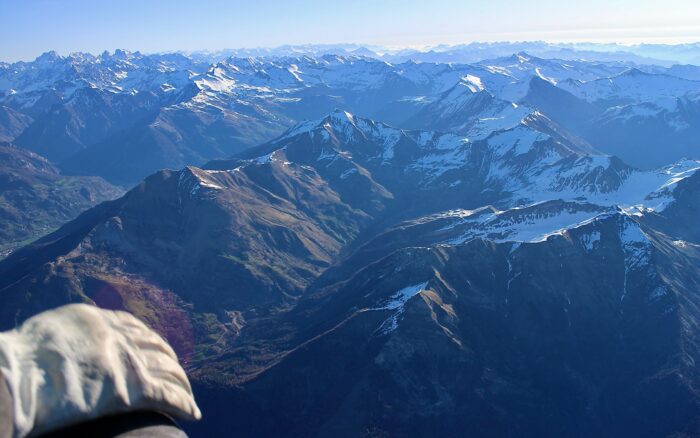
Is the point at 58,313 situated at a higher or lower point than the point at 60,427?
higher

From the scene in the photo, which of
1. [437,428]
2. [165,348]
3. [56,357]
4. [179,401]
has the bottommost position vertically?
[437,428]

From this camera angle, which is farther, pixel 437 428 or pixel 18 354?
pixel 437 428

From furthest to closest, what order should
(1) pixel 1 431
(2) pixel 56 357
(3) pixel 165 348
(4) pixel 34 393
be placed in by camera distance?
(3) pixel 165 348
(2) pixel 56 357
(4) pixel 34 393
(1) pixel 1 431

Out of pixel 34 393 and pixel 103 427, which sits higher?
pixel 34 393

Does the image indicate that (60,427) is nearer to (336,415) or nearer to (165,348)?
(165,348)

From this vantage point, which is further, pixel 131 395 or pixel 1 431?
pixel 131 395

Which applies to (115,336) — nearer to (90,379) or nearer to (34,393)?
(90,379)

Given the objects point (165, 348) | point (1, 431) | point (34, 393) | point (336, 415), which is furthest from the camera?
point (336, 415)

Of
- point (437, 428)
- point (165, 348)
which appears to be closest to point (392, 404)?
point (437, 428)

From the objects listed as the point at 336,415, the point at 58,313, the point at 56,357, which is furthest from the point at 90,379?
the point at 336,415
